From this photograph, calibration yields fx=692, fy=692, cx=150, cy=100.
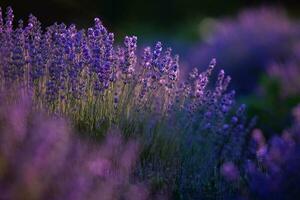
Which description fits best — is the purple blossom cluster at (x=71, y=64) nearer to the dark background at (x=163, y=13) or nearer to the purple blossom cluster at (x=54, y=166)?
the purple blossom cluster at (x=54, y=166)

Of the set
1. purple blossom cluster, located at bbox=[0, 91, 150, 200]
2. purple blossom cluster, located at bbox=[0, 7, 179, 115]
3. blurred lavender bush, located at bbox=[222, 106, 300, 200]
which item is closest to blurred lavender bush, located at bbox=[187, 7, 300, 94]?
purple blossom cluster, located at bbox=[0, 7, 179, 115]

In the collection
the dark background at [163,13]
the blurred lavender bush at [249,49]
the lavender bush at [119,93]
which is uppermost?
the dark background at [163,13]

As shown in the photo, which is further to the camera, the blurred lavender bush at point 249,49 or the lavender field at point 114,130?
the blurred lavender bush at point 249,49

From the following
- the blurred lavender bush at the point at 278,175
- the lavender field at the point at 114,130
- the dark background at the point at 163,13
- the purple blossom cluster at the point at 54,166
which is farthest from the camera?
the dark background at the point at 163,13

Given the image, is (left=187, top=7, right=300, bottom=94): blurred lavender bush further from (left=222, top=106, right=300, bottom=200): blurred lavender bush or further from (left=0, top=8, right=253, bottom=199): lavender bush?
(left=222, top=106, right=300, bottom=200): blurred lavender bush

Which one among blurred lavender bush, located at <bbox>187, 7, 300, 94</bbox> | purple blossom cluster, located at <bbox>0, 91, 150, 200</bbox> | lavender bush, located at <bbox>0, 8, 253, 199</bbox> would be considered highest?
blurred lavender bush, located at <bbox>187, 7, 300, 94</bbox>

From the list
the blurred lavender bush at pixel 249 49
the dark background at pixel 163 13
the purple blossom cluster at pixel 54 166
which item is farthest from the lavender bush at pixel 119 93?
the dark background at pixel 163 13

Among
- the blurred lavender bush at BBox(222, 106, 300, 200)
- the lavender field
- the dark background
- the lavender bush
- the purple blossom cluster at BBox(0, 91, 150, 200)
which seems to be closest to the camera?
the purple blossom cluster at BBox(0, 91, 150, 200)

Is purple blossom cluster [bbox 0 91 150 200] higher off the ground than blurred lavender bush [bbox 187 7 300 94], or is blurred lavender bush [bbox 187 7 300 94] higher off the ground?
blurred lavender bush [bbox 187 7 300 94]
